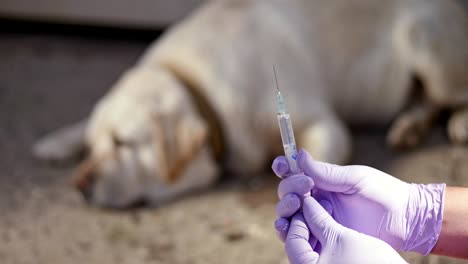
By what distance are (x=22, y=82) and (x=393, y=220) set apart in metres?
1.97

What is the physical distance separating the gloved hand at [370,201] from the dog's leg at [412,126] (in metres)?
0.95

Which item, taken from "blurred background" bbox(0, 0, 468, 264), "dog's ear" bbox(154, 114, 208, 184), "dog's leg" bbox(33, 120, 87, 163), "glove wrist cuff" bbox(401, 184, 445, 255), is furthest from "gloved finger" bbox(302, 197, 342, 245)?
"dog's leg" bbox(33, 120, 87, 163)

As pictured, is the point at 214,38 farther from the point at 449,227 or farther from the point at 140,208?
the point at 449,227

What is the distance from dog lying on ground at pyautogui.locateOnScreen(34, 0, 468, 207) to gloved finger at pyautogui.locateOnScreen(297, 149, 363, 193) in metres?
0.81

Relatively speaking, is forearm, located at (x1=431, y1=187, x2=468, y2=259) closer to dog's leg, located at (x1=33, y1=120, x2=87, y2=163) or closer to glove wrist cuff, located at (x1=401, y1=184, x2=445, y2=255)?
glove wrist cuff, located at (x1=401, y1=184, x2=445, y2=255)

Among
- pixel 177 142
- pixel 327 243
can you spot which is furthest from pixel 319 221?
pixel 177 142

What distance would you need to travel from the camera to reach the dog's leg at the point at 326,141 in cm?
182

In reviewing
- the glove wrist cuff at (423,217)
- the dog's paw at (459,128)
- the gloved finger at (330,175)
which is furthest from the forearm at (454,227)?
the dog's paw at (459,128)

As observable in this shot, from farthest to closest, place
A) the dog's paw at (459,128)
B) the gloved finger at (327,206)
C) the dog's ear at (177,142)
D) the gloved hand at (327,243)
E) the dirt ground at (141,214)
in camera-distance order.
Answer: the dog's paw at (459,128) < the dog's ear at (177,142) < the dirt ground at (141,214) < the gloved finger at (327,206) < the gloved hand at (327,243)

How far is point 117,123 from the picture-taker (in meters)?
1.79

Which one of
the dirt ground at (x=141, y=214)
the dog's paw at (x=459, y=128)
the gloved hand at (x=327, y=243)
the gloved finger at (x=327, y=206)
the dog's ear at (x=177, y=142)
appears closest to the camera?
the gloved hand at (x=327, y=243)

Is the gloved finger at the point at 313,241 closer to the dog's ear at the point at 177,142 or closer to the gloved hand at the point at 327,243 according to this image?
the gloved hand at the point at 327,243

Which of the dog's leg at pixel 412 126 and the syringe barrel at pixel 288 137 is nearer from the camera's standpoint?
the syringe barrel at pixel 288 137

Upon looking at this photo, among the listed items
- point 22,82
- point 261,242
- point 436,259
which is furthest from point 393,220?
point 22,82
